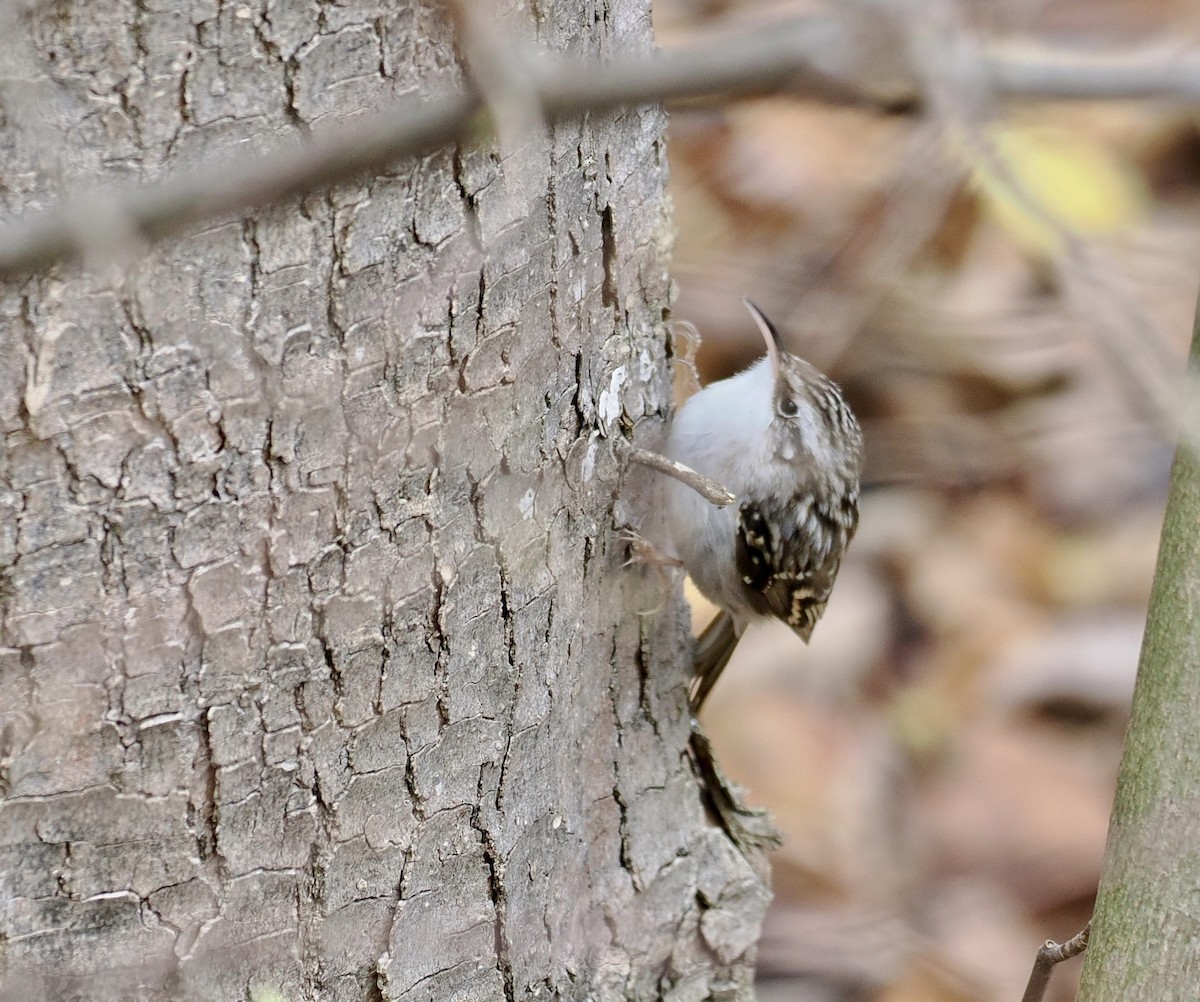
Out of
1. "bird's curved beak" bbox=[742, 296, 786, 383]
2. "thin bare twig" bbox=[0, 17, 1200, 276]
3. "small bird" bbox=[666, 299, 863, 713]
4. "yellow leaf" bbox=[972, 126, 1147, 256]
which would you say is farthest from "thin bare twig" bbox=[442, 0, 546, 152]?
"yellow leaf" bbox=[972, 126, 1147, 256]

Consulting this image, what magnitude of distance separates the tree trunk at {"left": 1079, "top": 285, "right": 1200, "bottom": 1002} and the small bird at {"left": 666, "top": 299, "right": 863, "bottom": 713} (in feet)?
3.72

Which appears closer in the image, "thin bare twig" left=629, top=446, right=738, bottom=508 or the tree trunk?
the tree trunk

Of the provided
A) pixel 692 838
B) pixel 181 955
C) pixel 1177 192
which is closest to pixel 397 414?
pixel 181 955

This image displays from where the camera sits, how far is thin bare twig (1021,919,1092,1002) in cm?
206

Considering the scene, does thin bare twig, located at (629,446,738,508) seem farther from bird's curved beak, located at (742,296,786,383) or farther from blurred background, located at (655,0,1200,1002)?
blurred background, located at (655,0,1200,1002)

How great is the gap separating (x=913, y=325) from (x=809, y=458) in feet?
5.57

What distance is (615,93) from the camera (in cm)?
75

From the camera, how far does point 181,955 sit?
1685 millimetres

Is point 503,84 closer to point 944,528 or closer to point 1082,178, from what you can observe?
point 944,528

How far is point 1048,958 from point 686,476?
0.91 meters

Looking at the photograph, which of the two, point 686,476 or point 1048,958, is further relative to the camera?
point 686,476

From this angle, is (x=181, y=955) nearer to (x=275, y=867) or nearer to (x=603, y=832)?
(x=275, y=867)

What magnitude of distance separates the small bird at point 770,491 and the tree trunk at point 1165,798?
3.72 ft

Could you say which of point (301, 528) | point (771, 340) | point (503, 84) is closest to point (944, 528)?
point (771, 340)
